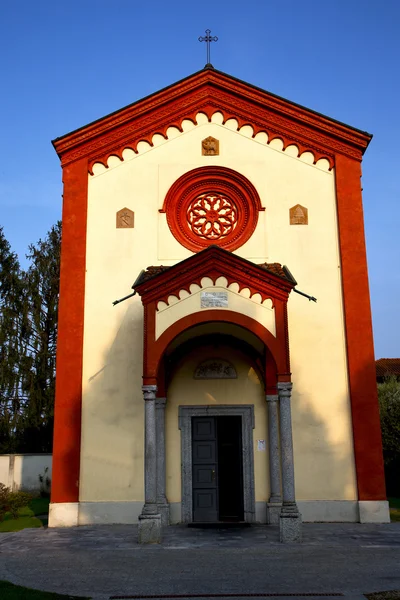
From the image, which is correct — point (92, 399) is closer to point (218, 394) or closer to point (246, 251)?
point (218, 394)

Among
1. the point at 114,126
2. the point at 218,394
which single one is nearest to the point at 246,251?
the point at 218,394

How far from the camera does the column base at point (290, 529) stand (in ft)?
35.0

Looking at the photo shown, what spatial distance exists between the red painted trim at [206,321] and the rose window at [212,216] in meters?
3.53

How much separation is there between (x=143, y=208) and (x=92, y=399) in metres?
4.98

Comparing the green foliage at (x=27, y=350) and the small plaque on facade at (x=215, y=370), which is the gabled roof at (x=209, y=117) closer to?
the small plaque on facade at (x=215, y=370)

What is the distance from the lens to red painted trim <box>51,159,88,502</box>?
1340cm

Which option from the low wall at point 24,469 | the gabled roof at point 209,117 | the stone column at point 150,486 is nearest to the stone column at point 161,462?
the stone column at point 150,486

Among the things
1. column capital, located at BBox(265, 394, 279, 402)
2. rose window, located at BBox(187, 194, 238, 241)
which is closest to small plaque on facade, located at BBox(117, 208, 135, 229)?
rose window, located at BBox(187, 194, 238, 241)

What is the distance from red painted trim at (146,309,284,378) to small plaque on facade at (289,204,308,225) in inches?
154

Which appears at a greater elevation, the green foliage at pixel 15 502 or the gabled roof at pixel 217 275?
the gabled roof at pixel 217 275

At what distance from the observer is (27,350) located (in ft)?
89.2

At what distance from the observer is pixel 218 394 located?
14.2 m

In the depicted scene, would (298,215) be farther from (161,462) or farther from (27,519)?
(27,519)

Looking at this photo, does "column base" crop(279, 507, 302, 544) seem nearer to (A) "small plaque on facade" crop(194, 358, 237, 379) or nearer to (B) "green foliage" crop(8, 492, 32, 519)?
(A) "small plaque on facade" crop(194, 358, 237, 379)
